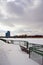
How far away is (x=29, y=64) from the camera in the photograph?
867 cm

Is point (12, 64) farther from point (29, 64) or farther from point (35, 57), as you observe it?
point (35, 57)

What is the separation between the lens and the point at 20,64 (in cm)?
869

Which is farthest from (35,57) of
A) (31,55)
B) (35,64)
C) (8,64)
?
(8,64)

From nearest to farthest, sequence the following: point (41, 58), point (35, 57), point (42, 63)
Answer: point (42, 63) → point (41, 58) → point (35, 57)

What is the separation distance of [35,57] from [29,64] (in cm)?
184

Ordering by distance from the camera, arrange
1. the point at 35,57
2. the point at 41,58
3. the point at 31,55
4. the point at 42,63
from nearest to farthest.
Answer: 1. the point at 42,63
2. the point at 41,58
3. the point at 35,57
4. the point at 31,55

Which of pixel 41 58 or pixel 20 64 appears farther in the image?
pixel 41 58

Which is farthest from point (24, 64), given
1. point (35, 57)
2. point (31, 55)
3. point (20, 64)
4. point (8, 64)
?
point (31, 55)

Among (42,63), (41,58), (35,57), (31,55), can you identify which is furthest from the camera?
(31,55)

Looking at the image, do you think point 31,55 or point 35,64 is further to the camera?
point 31,55

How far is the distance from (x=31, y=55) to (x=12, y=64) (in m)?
2.96

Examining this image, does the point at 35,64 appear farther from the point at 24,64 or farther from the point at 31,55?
the point at 31,55

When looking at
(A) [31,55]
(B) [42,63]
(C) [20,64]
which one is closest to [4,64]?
(C) [20,64]

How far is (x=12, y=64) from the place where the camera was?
8797 millimetres
